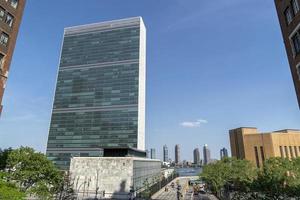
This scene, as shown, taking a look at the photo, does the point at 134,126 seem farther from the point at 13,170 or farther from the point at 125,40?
the point at 13,170

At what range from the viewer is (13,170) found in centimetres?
4444

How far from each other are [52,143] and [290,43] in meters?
153

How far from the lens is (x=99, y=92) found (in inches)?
6097

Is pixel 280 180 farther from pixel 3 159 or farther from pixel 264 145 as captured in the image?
pixel 264 145

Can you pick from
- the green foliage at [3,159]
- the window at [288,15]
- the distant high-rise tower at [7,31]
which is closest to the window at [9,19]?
the distant high-rise tower at [7,31]

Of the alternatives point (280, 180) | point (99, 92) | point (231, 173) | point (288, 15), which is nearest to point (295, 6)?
point (288, 15)

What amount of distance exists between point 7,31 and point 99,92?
424 ft

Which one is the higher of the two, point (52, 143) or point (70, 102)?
point (70, 102)

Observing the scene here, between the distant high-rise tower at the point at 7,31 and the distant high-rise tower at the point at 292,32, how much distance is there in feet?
100.0

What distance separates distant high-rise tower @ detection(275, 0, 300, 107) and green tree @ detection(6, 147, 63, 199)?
140ft

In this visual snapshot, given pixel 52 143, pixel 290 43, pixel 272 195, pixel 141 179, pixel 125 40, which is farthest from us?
pixel 125 40

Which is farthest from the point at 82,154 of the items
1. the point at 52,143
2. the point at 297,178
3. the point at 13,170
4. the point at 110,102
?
the point at 297,178

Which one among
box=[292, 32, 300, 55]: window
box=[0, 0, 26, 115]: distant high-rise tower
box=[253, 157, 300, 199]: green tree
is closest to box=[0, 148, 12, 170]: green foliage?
box=[0, 0, 26, 115]: distant high-rise tower

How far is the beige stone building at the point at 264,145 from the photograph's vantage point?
110 metres
